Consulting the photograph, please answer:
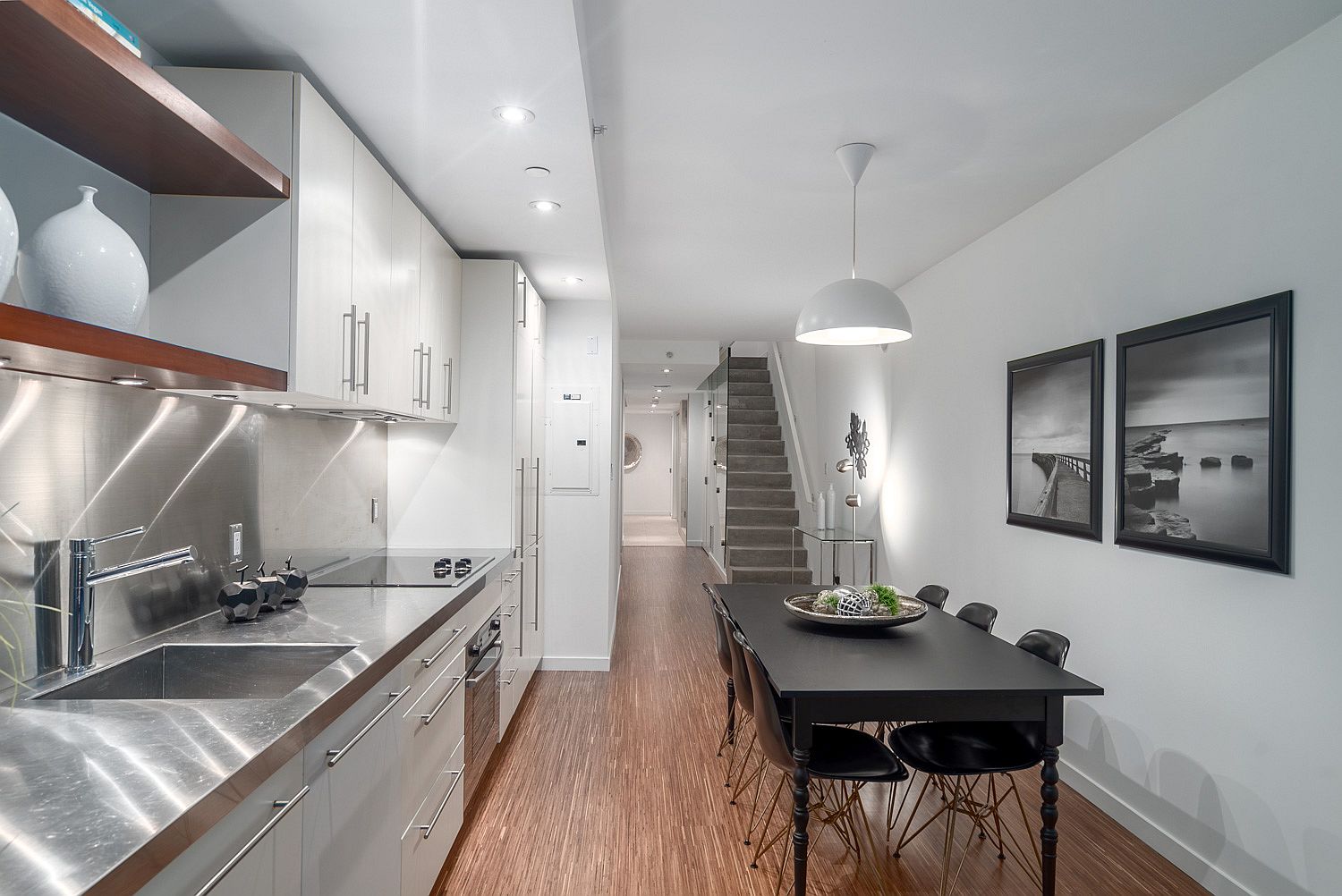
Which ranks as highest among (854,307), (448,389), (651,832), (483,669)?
(854,307)

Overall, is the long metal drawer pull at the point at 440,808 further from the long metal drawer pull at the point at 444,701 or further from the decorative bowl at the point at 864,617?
the decorative bowl at the point at 864,617

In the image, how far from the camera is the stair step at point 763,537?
318 inches

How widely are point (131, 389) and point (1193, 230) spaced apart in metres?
3.38

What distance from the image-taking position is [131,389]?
1.82m

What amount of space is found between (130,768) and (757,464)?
26.3 feet

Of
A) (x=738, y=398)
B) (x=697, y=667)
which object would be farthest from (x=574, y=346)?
(x=738, y=398)

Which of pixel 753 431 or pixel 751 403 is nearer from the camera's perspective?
pixel 753 431

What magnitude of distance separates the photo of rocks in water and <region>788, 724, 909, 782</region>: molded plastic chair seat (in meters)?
1.32

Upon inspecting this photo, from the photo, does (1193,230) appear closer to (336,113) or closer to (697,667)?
(336,113)

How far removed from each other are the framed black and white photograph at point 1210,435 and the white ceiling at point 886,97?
0.81m

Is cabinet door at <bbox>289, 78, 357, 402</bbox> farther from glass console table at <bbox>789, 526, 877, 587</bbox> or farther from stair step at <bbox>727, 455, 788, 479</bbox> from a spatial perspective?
stair step at <bbox>727, 455, 788, 479</bbox>

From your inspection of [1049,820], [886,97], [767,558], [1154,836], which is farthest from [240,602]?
[767,558]

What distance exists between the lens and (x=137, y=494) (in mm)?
1851

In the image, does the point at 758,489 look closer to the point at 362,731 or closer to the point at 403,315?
the point at 403,315
